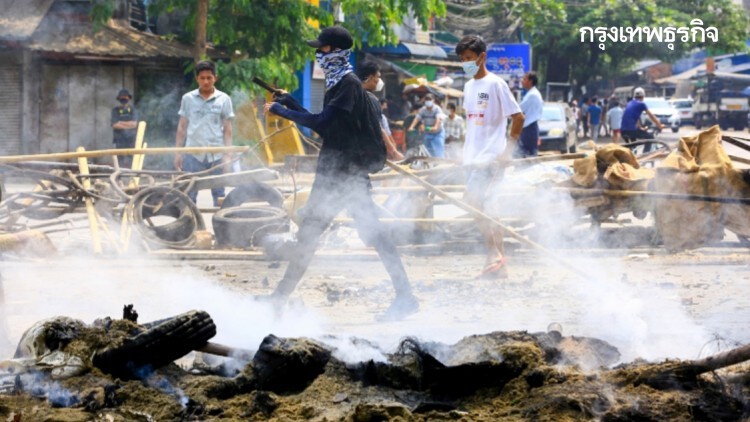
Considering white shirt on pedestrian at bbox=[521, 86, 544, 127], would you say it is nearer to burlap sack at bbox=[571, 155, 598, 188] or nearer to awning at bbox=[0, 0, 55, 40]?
burlap sack at bbox=[571, 155, 598, 188]

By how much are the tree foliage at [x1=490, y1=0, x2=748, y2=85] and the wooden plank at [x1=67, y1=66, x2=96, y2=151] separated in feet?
65.4

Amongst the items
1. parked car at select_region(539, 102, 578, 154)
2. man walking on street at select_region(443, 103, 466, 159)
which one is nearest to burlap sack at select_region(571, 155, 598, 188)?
man walking on street at select_region(443, 103, 466, 159)

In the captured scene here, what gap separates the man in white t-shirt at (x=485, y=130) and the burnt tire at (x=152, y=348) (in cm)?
431

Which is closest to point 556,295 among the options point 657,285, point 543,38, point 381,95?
point 657,285

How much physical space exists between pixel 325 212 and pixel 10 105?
17319 mm

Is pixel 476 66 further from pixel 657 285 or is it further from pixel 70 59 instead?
pixel 70 59

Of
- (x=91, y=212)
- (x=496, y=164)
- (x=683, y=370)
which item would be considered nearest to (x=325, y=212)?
(x=496, y=164)

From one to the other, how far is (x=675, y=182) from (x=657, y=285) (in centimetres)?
90

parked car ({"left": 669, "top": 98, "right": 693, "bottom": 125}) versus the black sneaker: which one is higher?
parked car ({"left": 669, "top": 98, "right": 693, "bottom": 125})

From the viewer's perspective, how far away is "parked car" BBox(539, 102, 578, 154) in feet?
97.2

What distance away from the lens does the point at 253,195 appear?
37.3ft

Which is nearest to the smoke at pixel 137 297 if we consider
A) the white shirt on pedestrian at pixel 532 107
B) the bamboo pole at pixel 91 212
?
the bamboo pole at pixel 91 212

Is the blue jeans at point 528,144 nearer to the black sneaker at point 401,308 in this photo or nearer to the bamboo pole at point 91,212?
the bamboo pole at point 91,212

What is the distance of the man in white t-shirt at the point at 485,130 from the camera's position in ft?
28.1
